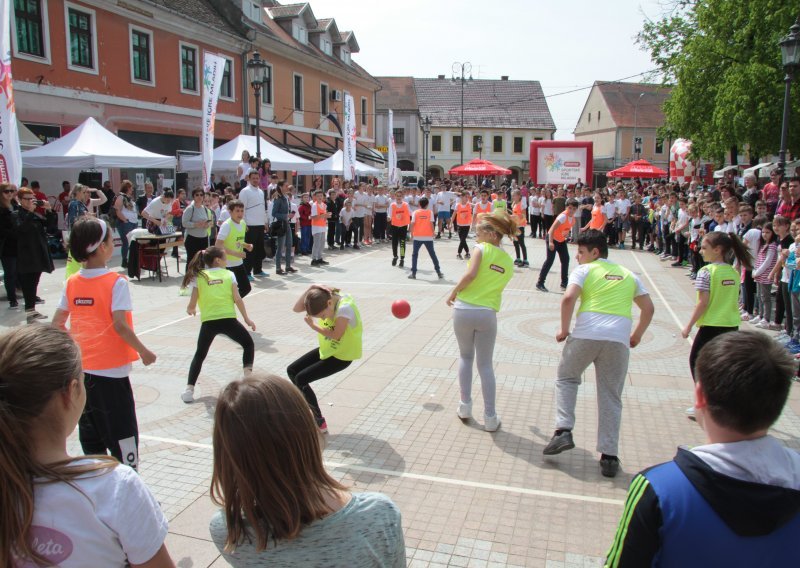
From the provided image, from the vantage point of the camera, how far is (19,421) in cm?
176

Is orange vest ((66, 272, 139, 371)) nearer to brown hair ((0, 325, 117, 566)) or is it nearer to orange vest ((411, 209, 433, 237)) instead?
brown hair ((0, 325, 117, 566))

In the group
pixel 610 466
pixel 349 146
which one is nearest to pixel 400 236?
pixel 349 146

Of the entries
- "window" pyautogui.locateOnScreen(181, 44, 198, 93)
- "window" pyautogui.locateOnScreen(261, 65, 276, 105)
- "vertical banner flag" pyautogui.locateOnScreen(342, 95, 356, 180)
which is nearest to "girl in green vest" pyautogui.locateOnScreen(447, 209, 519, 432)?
"vertical banner flag" pyautogui.locateOnScreen(342, 95, 356, 180)

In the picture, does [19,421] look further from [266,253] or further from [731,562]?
[266,253]

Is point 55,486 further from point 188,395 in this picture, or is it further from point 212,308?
point 188,395

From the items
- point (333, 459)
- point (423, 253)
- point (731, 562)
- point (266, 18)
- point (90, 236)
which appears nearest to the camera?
point (731, 562)

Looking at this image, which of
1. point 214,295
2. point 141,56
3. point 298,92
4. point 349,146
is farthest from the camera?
point 298,92

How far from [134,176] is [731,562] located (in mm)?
22873

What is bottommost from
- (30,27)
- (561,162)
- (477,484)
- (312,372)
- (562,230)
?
(477,484)

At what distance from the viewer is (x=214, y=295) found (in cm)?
629

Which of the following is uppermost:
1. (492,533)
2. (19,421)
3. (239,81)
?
(239,81)

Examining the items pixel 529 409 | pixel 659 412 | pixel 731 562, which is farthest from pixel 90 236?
pixel 659 412

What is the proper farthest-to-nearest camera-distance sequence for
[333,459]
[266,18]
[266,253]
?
[266,18] → [266,253] → [333,459]

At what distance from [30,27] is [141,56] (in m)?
4.91
